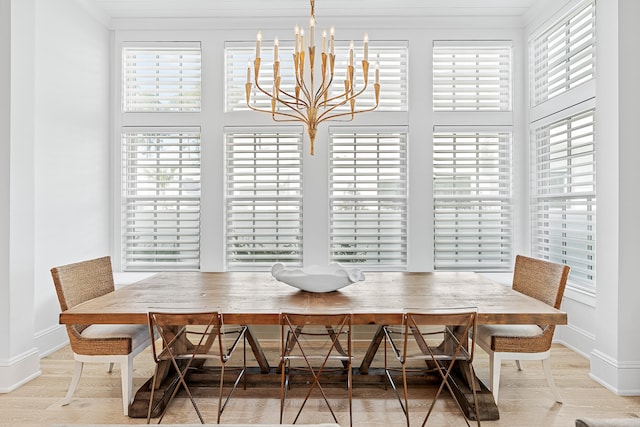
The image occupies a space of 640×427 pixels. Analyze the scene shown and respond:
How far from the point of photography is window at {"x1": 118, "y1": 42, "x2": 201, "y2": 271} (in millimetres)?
4418

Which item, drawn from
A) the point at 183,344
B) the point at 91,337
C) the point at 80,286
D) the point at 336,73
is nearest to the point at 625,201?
the point at 336,73

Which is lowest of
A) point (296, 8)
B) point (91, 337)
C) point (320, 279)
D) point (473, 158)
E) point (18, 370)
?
point (18, 370)

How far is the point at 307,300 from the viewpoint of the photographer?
2.61 meters

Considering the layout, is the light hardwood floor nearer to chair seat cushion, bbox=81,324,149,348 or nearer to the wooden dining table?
the wooden dining table

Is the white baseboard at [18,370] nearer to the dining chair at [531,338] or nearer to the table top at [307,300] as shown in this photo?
the table top at [307,300]

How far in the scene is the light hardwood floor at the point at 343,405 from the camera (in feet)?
8.17

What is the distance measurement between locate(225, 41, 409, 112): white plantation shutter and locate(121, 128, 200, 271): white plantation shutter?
0.70 m

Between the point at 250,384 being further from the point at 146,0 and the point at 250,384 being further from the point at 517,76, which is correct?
the point at 517,76

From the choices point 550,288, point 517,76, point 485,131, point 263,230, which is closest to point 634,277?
point 550,288

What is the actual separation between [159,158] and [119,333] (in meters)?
2.32

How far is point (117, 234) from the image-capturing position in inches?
175

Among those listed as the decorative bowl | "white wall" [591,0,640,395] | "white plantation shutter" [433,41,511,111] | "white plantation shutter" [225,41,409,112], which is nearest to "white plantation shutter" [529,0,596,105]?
"white plantation shutter" [433,41,511,111]

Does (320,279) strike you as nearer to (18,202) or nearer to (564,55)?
(18,202)

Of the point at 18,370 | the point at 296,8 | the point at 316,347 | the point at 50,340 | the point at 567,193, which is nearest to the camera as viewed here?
the point at 316,347
